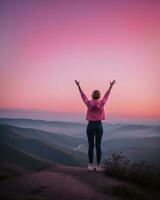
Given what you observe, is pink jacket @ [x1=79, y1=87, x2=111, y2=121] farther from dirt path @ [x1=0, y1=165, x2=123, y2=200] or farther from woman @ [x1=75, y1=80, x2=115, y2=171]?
dirt path @ [x1=0, y1=165, x2=123, y2=200]

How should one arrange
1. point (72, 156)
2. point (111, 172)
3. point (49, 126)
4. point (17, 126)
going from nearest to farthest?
point (111, 172) < point (72, 156) < point (17, 126) < point (49, 126)

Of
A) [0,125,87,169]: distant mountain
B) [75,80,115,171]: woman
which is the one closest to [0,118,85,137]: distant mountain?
[0,125,87,169]: distant mountain

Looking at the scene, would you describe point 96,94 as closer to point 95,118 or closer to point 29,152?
point 95,118

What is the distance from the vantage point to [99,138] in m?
8.91

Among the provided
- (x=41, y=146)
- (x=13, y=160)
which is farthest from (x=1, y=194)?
(x=41, y=146)

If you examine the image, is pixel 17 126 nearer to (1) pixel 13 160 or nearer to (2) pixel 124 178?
(1) pixel 13 160

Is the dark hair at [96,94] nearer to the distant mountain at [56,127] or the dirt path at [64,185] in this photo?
the dirt path at [64,185]

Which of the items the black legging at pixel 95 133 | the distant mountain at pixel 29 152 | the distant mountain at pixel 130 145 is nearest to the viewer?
the black legging at pixel 95 133

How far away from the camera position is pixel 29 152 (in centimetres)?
12875

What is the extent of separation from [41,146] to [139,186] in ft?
462

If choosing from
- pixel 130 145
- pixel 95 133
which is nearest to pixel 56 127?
pixel 130 145

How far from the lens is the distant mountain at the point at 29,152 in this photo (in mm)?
114125

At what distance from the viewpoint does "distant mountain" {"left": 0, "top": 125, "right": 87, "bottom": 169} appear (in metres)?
114

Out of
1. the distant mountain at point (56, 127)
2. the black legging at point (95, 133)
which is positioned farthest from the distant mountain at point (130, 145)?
the black legging at point (95, 133)
